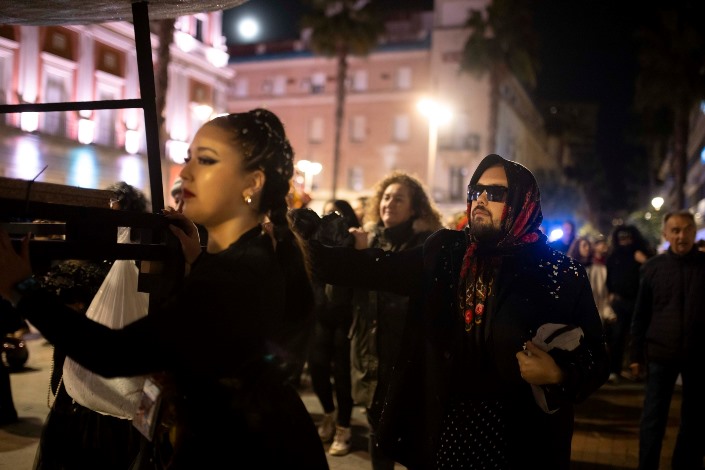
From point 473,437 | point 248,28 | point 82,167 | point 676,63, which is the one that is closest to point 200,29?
point 82,167

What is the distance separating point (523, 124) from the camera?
195 feet

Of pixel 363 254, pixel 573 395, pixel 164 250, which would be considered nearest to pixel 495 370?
pixel 573 395

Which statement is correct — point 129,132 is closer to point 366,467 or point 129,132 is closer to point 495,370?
point 366,467

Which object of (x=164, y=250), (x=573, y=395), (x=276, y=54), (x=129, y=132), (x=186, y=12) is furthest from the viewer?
(x=276, y=54)

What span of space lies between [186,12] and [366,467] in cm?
409

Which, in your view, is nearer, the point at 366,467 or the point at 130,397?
the point at 130,397

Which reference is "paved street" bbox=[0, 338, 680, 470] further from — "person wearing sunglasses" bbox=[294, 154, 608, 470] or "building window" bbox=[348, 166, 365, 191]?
"building window" bbox=[348, 166, 365, 191]

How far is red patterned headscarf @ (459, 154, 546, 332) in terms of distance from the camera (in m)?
2.82

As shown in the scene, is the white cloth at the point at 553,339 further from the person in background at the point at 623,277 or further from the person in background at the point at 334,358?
the person in background at the point at 623,277

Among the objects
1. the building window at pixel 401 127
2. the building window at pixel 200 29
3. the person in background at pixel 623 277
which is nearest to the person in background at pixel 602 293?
the person in background at pixel 623 277

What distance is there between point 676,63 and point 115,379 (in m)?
27.8

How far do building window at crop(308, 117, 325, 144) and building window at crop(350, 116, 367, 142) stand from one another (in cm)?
221

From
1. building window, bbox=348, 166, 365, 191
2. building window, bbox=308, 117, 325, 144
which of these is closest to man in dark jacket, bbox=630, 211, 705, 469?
building window, bbox=348, 166, 365, 191

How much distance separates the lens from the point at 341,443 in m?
5.98
